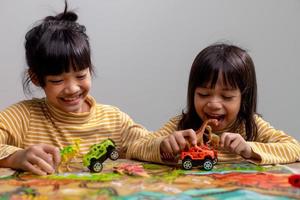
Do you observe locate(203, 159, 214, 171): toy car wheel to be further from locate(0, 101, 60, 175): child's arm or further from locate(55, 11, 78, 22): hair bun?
locate(55, 11, 78, 22): hair bun

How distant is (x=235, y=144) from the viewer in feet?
2.80

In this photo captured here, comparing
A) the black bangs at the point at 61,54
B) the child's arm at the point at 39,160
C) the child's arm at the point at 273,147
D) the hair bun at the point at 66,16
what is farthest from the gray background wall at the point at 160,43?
the child's arm at the point at 39,160

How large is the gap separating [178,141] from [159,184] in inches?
6.5

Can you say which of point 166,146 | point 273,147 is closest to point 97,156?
point 166,146

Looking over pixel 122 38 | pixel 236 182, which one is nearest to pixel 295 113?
pixel 122 38

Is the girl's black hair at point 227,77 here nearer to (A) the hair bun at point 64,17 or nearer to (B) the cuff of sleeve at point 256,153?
(B) the cuff of sleeve at point 256,153

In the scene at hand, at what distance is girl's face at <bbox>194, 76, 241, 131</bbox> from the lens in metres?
0.93

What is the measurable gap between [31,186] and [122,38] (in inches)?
38.1

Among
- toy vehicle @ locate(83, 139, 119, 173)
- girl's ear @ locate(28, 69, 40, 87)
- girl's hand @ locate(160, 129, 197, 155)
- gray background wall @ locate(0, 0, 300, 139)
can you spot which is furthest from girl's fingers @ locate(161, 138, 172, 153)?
gray background wall @ locate(0, 0, 300, 139)

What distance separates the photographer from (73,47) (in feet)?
3.17

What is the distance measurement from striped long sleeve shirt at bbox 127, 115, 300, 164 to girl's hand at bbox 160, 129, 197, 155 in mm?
28

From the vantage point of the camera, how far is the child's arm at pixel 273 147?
0.86 m

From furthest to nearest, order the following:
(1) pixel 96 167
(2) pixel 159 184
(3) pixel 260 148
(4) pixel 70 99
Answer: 1. (4) pixel 70 99
2. (3) pixel 260 148
3. (1) pixel 96 167
4. (2) pixel 159 184

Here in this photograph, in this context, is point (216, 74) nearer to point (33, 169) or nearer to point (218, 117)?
point (218, 117)
